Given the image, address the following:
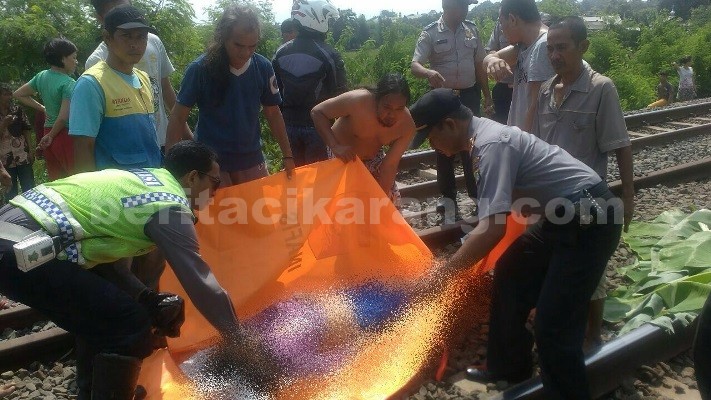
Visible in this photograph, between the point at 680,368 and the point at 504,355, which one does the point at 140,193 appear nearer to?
the point at 504,355

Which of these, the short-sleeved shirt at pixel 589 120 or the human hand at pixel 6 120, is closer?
the short-sleeved shirt at pixel 589 120

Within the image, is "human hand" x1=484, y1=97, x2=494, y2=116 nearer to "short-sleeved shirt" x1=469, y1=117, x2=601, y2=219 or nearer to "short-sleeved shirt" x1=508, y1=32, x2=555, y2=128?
"short-sleeved shirt" x1=508, y1=32, x2=555, y2=128

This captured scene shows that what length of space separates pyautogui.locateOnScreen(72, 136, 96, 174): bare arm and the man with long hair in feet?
1.82

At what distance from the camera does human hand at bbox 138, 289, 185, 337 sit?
Answer: 9.23 ft

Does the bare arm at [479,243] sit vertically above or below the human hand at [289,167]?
below

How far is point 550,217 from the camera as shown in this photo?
9.68ft

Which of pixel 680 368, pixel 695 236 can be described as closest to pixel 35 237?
pixel 680 368

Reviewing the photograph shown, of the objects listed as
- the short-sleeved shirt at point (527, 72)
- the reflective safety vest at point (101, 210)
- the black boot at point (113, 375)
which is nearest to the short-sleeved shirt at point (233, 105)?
the reflective safety vest at point (101, 210)

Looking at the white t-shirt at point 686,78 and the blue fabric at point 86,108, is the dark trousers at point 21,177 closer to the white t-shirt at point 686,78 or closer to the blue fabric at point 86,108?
the blue fabric at point 86,108

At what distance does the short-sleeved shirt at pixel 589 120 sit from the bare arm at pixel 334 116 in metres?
1.27

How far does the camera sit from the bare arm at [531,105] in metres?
4.17

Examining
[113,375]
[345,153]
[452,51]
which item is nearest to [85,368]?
[113,375]

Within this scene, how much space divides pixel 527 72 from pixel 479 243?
203 centimetres

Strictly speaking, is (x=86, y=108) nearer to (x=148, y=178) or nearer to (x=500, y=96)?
(x=148, y=178)
